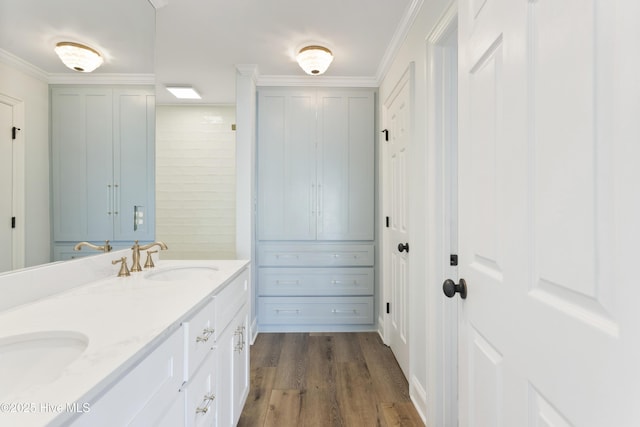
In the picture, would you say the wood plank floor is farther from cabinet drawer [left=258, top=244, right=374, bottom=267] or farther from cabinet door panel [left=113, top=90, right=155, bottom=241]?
cabinet door panel [left=113, top=90, right=155, bottom=241]

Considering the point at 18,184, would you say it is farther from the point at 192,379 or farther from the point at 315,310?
the point at 315,310

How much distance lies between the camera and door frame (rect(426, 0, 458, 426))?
154 cm

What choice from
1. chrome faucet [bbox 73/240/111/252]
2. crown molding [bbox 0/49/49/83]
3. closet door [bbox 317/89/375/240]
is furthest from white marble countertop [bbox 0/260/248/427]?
closet door [bbox 317/89/375/240]

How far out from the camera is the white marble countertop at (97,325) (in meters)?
0.48

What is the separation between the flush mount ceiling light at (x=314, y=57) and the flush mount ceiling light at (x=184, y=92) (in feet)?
3.77

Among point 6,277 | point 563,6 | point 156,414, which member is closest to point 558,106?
point 563,6

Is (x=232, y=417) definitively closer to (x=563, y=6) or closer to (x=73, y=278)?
(x=73, y=278)

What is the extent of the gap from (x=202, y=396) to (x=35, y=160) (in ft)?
3.34

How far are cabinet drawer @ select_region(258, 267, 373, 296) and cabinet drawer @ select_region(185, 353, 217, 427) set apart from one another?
5.67 feet

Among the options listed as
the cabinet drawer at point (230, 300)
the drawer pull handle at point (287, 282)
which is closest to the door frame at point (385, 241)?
the drawer pull handle at point (287, 282)

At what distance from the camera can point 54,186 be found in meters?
1.17

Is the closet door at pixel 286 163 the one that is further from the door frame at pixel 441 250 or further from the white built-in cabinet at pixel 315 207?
the door frame at pixel 441 250

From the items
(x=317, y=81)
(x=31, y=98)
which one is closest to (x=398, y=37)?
(x=317, y=81)

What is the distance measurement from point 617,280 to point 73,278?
157 cm
